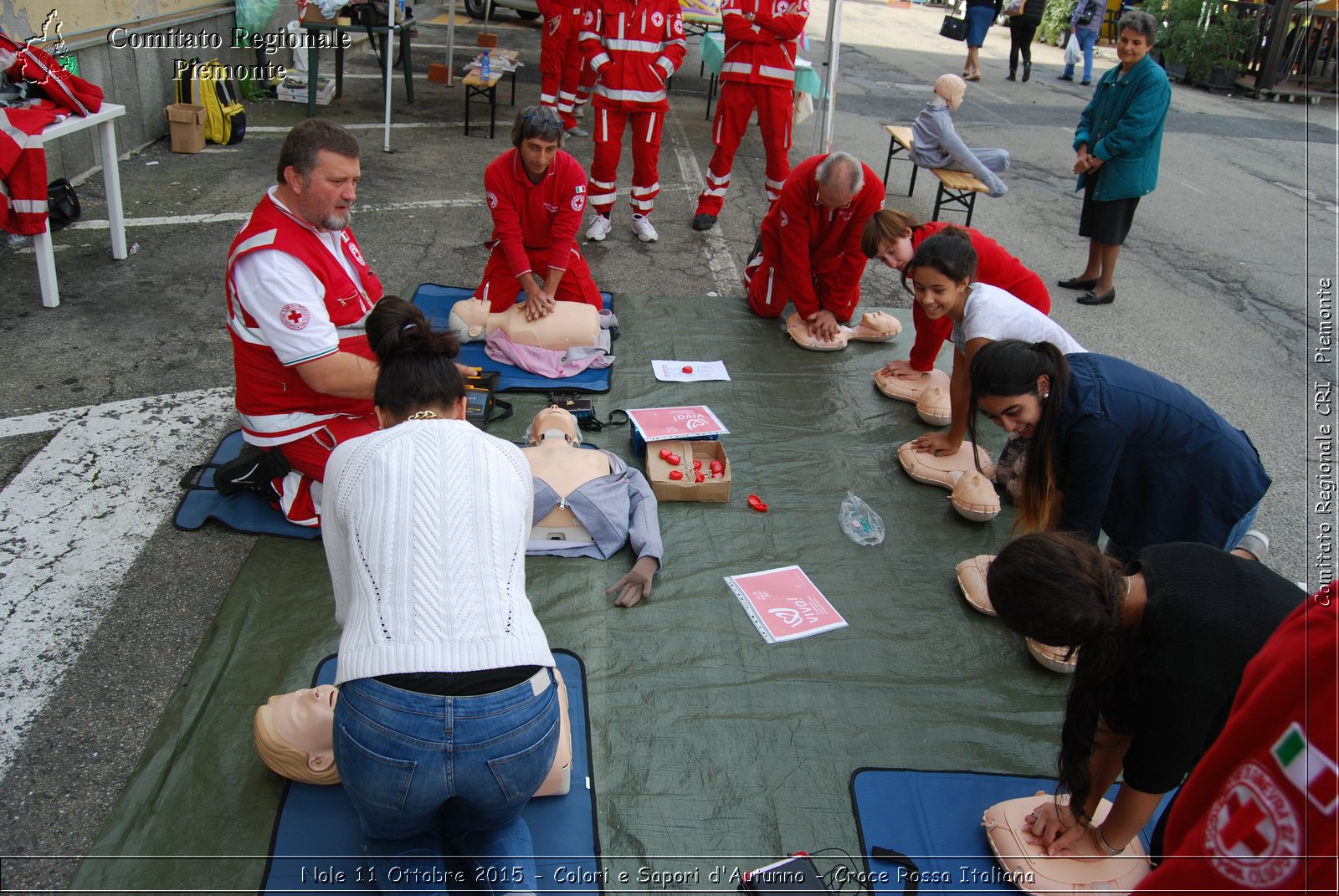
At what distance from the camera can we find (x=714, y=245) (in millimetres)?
6195

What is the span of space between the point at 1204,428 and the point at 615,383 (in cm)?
244

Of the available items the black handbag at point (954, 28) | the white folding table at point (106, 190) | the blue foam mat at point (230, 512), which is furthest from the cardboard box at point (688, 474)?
the black handbag at point (954, 28)

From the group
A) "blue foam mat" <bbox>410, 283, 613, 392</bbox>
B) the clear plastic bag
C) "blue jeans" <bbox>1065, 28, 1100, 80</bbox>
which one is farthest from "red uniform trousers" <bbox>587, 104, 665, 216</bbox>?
"blue jeans" <bbox>1065, 28, 1100, 80</bbox>

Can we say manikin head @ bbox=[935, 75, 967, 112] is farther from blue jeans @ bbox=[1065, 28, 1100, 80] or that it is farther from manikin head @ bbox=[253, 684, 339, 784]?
blue jeans @ bbox=[1065, 28, 1100, 80]

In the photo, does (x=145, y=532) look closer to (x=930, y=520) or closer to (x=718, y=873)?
(x=718, y=873)

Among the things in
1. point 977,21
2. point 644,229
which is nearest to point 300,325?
point 644,229

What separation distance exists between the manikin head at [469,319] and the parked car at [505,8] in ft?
30.5

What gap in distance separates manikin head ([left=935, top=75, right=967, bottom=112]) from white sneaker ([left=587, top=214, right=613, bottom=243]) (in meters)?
2.64

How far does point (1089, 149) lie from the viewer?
5.59 metres

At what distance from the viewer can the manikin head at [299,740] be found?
7.03 ft

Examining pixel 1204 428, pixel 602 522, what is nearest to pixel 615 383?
pixel 602 522

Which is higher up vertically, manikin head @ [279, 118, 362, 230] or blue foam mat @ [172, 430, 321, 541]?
manikin head @ [279, 118, 362, 230]

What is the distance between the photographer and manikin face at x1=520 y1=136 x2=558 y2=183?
4.09 metres

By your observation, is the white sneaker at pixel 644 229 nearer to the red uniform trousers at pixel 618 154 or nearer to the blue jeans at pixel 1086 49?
the red uniform trousers at pixel 618 154
